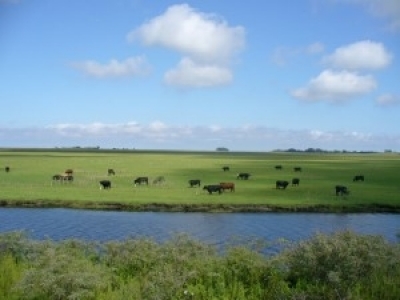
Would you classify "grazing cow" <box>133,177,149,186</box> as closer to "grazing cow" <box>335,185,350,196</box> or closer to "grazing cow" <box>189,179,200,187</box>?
"grazing cow" <box>189,179,200,187</box>

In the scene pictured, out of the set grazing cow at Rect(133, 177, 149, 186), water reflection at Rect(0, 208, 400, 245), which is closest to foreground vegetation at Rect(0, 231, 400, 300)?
water reflection at Rect(0, 208, 400, 245)

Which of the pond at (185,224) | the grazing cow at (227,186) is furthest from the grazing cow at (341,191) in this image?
the grazing cow at (227,186)

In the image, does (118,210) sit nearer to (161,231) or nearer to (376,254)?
(161,231)

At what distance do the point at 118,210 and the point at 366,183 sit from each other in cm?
3119

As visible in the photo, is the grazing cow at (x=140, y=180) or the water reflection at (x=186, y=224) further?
the grazing cow at (x=140, y=180)

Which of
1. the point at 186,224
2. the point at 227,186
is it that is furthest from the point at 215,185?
the point at 186,224

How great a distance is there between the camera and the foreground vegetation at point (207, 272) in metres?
13.1

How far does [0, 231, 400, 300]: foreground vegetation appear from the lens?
43.1 ft

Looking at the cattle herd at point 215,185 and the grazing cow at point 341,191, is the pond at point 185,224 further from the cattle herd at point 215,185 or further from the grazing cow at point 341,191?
the cattle herd at point 215,185

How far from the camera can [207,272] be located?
48.0ft

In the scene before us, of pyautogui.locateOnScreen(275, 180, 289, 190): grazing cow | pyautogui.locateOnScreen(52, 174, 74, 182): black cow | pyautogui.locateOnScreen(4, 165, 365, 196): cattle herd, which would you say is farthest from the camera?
pyautogui.locateOnScreen(52, 174, 74, 182): black cow

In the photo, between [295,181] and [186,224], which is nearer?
[186,224]

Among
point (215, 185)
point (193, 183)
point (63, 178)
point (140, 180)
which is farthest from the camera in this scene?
point (63, 178)

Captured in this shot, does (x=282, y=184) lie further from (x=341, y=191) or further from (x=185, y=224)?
(x=185, y=224)
